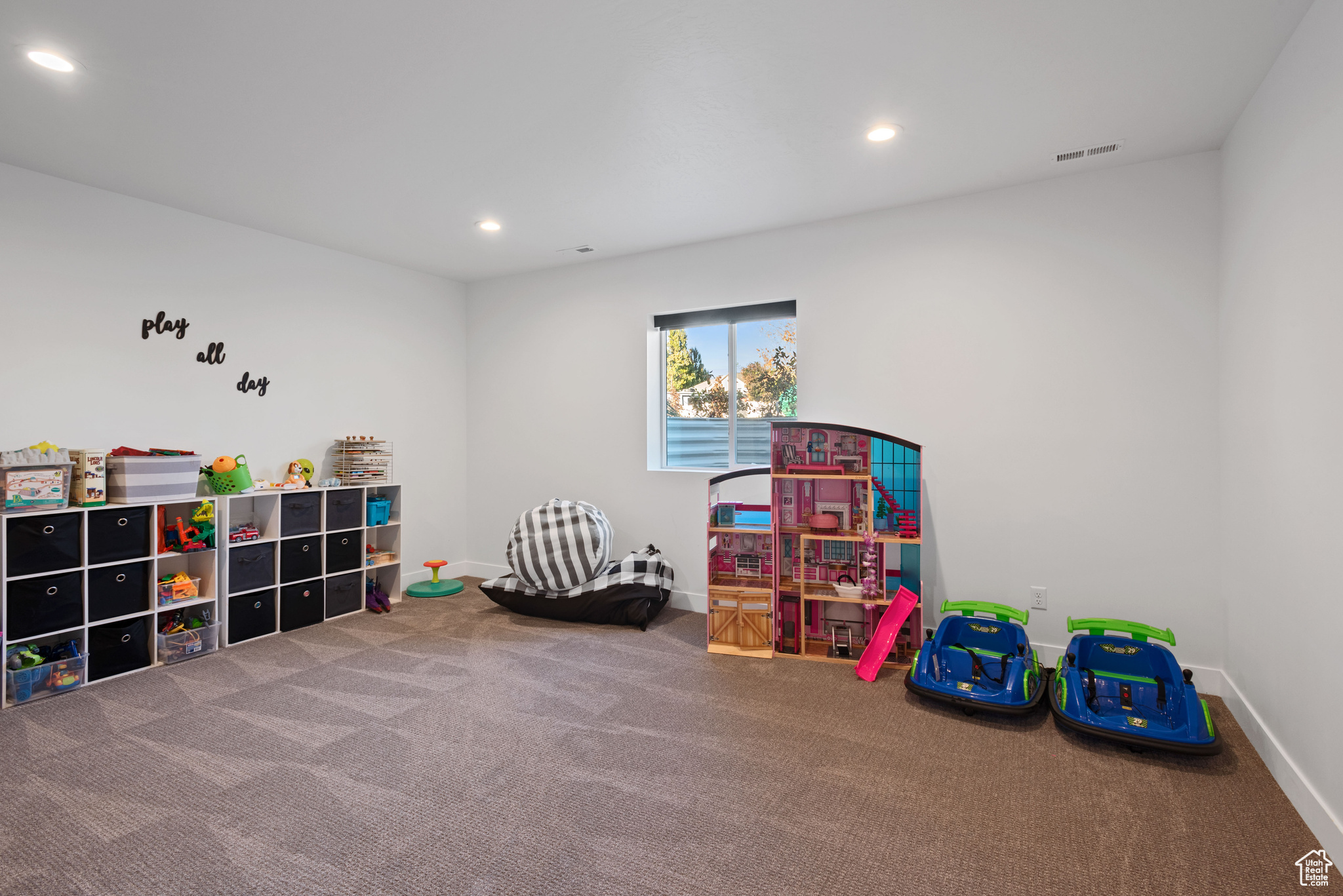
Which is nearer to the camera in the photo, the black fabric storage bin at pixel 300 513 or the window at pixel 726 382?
the black fabric storage bin at pixel 300 513

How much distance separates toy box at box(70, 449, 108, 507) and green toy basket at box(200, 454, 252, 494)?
1.87ft

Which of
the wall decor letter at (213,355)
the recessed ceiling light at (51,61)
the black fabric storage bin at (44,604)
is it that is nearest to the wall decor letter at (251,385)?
the wall decor letter at (213,355)

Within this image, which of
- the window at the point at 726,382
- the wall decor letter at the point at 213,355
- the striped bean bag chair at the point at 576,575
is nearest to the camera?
the wall decor letter at the point at 213,355

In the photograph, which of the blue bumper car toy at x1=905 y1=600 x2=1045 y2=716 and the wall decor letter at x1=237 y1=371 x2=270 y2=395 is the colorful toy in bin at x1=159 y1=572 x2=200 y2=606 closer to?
the wall decor letter at x1=237 y1=371 x2=270 y2=395

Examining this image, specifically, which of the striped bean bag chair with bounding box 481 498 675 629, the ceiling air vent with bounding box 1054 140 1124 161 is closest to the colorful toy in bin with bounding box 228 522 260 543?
the striped bean bag chair with bounding box 481 498 675 629

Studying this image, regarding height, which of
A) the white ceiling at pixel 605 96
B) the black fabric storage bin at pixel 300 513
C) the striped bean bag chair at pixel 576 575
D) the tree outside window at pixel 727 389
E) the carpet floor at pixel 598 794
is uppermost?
the white ceiling at pixel 605 96

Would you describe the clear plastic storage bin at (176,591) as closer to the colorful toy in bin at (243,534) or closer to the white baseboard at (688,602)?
the colorful toy in bin at (243,534)

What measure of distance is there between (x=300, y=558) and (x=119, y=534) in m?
0.98

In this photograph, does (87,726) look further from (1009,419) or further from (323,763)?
(1009,419)

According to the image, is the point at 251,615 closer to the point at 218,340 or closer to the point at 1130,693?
the point at 218,340

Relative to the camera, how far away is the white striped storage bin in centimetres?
321

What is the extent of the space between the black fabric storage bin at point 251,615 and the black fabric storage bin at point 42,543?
2.63 feet

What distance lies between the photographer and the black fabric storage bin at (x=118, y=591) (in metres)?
3.07

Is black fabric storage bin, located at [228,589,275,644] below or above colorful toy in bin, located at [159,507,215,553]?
below
